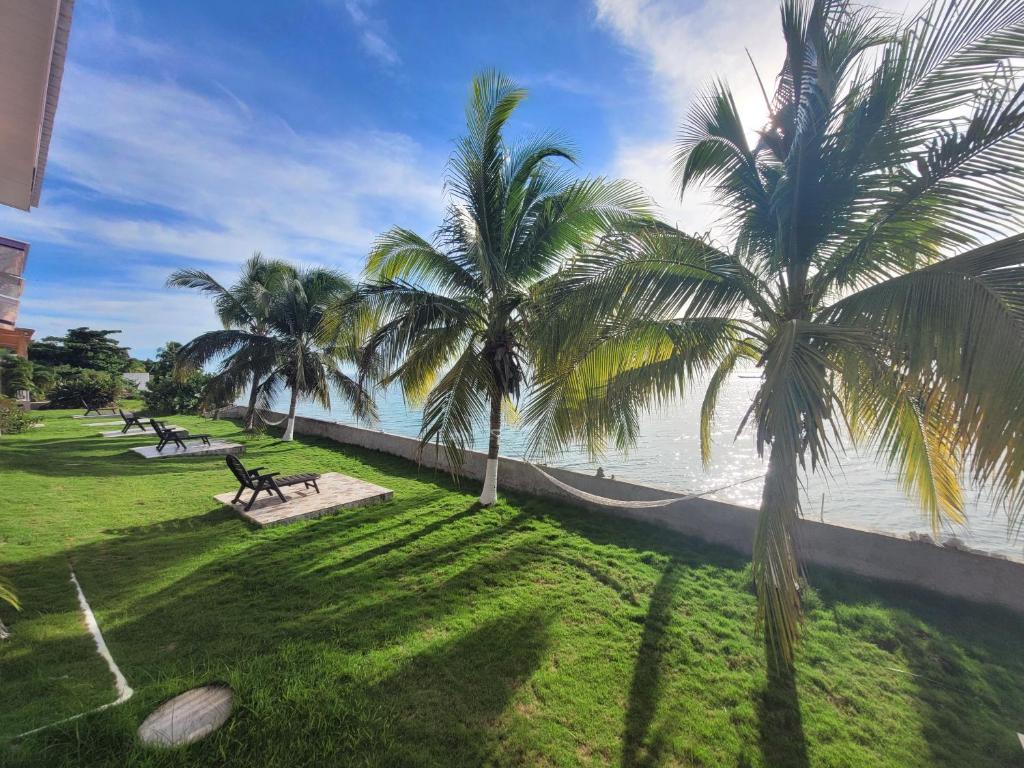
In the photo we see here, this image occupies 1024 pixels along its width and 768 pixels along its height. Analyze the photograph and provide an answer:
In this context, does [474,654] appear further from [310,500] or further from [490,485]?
[310,500]

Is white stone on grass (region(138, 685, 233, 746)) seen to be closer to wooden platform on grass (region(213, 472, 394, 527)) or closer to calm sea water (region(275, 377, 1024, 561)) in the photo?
calm sea water (region(275, 377, 1024, 561))

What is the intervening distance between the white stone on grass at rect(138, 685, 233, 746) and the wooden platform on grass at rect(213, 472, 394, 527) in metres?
3.70

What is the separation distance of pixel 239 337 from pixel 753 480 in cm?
1599

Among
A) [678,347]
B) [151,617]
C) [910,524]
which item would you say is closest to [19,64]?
[151,617]

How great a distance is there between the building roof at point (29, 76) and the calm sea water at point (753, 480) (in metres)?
5.73

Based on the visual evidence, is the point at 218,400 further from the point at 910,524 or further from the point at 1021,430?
the point at 910,524

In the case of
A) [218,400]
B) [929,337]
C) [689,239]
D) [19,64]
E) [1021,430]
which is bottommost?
[218,400]

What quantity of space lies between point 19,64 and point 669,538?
8636mm

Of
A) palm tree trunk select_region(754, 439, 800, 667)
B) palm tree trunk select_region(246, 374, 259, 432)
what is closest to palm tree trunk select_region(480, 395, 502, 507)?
palm tree trunk select_region(754, 439, 800, 667)

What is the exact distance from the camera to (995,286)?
232cm

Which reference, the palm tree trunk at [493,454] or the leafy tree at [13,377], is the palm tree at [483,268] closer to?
the palm tree trunk at [493,454]

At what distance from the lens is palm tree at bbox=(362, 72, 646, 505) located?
6.20 meters

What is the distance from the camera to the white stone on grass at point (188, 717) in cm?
240

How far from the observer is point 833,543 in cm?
525
